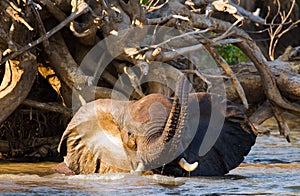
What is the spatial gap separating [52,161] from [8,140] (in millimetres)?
640

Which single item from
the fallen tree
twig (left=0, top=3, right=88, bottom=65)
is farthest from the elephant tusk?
twig (left=0, top=3, right=88, bottom=65)

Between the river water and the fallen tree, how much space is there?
3.21ft

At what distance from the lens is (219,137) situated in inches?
289

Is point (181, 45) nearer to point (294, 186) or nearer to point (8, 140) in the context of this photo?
point (8, 140)

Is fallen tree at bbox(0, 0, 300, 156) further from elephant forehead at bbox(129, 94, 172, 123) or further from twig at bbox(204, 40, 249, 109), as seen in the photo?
elephant forehead at bbox(129, 94, 172, 123)

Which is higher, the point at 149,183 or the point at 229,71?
the point at 229,71

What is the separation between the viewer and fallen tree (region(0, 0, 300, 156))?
27.2 ft

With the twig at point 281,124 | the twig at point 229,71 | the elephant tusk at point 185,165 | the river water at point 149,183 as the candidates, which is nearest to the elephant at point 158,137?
the elephant tusk at point 185,165

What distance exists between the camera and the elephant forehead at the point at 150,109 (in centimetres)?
664

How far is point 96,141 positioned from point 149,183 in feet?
3.17

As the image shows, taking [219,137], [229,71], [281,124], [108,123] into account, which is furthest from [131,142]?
[281,124]

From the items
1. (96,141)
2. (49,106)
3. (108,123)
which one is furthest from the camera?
(49,106)

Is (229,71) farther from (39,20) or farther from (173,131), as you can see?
(173,131)

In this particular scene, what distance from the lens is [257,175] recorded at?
7480 mm
